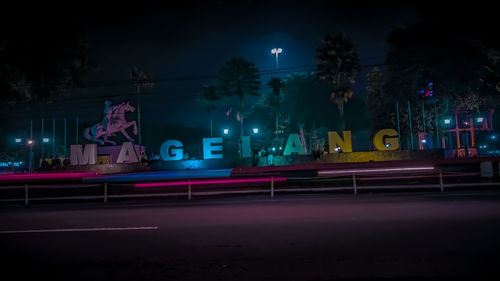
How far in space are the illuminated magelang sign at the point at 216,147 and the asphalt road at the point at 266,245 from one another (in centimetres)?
2312

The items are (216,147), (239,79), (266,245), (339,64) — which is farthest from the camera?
(239,79)

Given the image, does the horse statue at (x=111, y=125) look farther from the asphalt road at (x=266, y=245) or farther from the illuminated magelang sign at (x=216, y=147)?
the asphalt road at (x=266, y=245)

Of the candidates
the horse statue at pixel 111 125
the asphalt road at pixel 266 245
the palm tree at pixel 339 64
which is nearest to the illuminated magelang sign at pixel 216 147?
the horse statue at pixel 111 125

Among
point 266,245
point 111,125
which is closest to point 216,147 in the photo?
point 111,125

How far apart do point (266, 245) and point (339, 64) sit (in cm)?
4109

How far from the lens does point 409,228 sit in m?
8.24

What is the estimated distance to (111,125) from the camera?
4572cm

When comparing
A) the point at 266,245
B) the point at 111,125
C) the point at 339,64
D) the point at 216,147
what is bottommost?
the point at 266,245

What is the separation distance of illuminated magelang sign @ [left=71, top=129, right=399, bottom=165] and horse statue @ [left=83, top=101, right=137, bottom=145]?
6269 mm

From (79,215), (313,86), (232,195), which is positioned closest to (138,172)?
(232,195)

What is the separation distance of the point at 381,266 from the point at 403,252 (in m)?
0.99

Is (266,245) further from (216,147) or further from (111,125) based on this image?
(111,125)

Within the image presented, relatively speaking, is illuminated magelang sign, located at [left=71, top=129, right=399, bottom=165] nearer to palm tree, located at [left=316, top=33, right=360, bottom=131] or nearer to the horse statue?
the horse statue

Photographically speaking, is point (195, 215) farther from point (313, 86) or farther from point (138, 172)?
point (313, 86)
